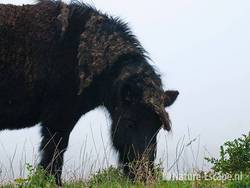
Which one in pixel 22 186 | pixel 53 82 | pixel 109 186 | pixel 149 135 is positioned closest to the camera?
pixel 22 186

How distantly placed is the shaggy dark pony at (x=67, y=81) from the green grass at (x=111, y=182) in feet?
1.58

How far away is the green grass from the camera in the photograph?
226 inches

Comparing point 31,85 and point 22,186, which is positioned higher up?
point 31,85

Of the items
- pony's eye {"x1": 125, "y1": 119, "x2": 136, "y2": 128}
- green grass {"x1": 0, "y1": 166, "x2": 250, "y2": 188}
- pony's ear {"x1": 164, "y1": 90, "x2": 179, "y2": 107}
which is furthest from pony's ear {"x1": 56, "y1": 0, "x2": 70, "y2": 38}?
green grass {"x1": 0, "y1": 166, "x2": 250, "y2": 188}

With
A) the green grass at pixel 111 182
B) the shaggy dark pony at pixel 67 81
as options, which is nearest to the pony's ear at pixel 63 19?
the shaggy dark pony at pixel 67 81

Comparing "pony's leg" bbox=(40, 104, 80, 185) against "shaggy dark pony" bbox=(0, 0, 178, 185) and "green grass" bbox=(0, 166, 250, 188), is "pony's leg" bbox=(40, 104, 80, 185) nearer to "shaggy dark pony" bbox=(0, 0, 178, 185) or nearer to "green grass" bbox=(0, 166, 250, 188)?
"shaggy dark pony" bbox=(0, 0, 178, 185)

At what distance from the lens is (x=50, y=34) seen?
27.5 ft

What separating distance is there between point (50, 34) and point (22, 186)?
11.1 ft

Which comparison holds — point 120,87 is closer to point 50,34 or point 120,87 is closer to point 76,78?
point 76,78

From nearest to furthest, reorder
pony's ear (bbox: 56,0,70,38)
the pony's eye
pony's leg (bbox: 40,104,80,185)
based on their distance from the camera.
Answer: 1. the pony's eye
2. pony's leg (bbox: 40,104,80,185)
3. pony's ear (bbox: 56,0,70,38)

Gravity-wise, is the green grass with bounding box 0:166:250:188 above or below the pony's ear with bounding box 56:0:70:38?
below

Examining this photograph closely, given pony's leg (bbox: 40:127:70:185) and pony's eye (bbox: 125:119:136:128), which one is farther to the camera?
pony's leg (bbox: 40:127:70:185)

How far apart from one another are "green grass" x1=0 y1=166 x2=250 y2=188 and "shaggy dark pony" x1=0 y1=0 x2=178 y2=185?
48 centimetres

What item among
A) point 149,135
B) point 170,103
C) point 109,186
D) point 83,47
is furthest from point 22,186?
point 170,103
